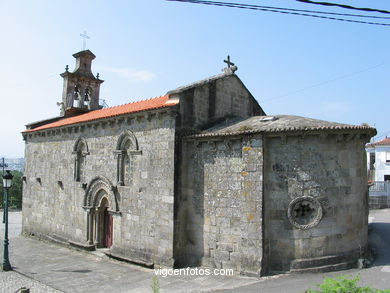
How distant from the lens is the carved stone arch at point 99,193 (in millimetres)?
14368

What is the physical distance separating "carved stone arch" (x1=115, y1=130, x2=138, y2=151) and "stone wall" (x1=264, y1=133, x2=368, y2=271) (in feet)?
17.2

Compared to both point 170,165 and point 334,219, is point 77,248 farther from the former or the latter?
point 334,219

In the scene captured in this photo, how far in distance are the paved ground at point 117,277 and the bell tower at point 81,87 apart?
8.98m

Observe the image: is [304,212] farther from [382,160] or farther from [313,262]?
[382,160]

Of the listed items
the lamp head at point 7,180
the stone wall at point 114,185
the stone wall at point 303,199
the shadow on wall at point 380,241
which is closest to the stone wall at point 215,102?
the stone wall at point 114,185

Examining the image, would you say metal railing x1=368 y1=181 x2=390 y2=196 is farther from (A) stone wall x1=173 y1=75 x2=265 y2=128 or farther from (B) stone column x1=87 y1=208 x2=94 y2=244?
(B) stone column x1=87 y1=208 x2=94 y2=244

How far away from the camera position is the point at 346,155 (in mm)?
11172

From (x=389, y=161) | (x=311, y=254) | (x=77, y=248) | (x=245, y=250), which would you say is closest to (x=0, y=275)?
(x=77, y=248)

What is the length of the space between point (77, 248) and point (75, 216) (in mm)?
1491

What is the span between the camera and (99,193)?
15.5 metres

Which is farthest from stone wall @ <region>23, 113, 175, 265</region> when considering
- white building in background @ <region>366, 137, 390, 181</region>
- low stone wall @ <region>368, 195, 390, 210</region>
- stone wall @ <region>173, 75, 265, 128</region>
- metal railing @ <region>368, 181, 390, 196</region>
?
white building in background @ <region>366, 137, 390, 181</region>

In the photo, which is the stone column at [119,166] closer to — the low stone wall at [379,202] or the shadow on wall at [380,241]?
the shadow on wall at [380,241]

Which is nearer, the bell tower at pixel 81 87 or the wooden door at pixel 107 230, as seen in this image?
the wooden door at pixel 107 230

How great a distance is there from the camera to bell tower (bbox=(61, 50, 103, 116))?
2128cm
